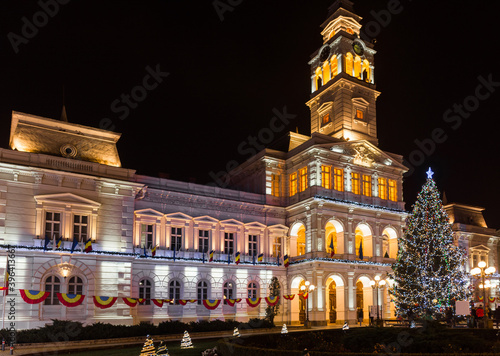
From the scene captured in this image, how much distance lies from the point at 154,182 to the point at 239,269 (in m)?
11.6

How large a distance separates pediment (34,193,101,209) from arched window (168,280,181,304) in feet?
33.3

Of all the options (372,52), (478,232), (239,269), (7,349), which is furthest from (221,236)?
(478,232)

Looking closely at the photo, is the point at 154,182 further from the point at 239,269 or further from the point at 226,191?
the point at 239,269

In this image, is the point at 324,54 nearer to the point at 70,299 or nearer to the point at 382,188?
the point at 382,188

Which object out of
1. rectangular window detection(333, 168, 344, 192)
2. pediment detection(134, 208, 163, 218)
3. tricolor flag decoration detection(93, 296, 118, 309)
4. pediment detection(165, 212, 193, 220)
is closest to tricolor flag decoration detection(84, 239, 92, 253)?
tricolor flag decoration detection(93, 296, 118, 309)

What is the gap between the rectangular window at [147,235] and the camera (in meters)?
44.1

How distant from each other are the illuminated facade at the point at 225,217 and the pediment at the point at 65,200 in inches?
3.0

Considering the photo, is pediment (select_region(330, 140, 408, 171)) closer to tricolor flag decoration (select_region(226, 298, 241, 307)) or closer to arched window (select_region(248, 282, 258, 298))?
arched window (select_region(248, 282, 258, 298))

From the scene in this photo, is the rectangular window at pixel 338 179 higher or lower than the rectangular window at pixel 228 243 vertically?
higher

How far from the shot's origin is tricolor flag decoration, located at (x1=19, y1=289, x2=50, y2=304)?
3378 cm

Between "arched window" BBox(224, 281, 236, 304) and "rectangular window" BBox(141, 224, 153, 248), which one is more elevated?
"rectangular window" BBox(141, 224, 153, 248)

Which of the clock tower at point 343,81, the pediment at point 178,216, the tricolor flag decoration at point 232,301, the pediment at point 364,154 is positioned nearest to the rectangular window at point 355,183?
the pediment at point 364,154

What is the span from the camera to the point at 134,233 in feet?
143

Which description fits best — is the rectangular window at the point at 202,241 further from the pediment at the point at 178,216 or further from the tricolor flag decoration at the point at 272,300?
the tricolor flag decoration at the point at 272,300
